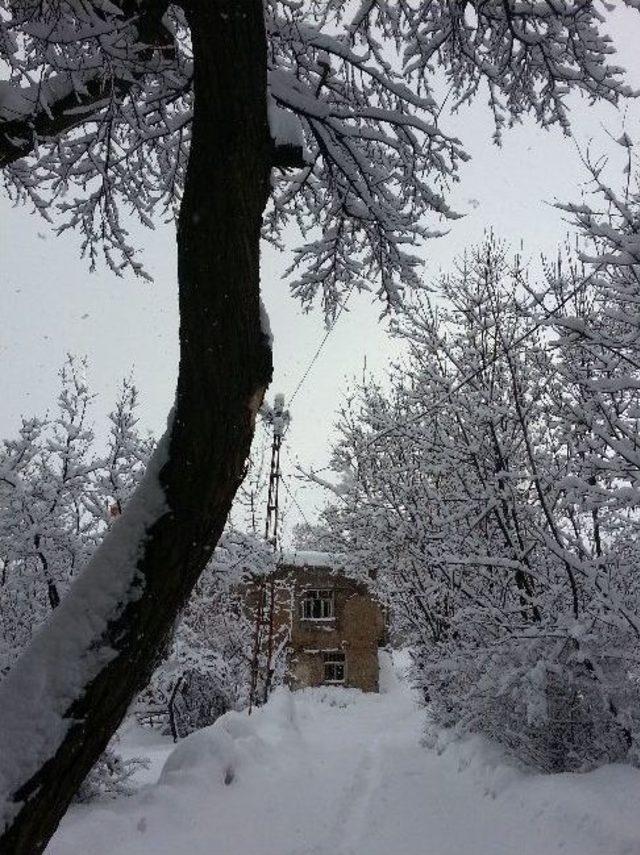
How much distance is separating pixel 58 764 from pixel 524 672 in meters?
6.19

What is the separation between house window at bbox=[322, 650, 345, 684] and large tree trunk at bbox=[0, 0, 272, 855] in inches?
1199

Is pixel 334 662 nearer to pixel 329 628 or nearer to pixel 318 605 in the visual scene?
pixel 329 628

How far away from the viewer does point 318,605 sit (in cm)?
3206

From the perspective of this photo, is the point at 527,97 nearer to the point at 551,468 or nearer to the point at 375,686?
the point at 551,468

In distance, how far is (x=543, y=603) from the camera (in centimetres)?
735

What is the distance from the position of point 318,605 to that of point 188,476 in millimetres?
30875

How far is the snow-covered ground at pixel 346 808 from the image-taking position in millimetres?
5438

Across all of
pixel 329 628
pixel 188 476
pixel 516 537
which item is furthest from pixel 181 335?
pixel 329 628

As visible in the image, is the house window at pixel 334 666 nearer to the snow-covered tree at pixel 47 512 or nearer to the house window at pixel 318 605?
the house window at pixel 318 605

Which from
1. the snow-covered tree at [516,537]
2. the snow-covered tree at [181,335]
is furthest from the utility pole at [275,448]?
the snow-covered tree at [181,335]

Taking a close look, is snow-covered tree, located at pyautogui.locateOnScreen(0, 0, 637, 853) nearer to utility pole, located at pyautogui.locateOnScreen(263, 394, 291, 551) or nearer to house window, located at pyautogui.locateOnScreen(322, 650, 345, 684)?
utility pole, located at pyautogui.locateOnScreen(263, 394, 291, 551)

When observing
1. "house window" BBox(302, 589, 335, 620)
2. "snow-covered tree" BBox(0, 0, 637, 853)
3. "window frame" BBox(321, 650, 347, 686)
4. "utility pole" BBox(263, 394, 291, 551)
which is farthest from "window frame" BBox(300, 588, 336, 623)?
"snow-covered tree" BBox(0, 0, 637, 853)

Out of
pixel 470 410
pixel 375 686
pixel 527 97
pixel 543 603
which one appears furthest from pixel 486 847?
pixel 375 686

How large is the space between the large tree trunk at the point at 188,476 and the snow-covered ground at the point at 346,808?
381 centimetres
